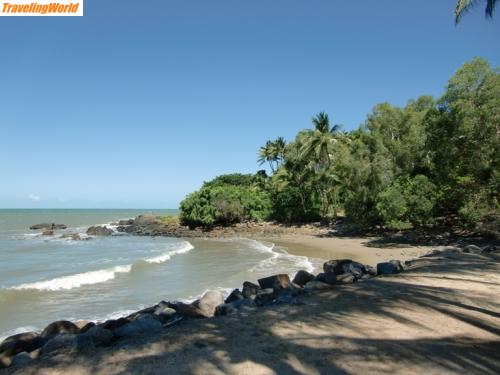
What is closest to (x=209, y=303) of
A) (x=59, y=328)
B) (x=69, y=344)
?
(x=59, y=328)

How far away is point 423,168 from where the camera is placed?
81.2 ft

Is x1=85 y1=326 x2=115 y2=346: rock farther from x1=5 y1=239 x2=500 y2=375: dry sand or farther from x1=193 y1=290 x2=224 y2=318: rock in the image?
x1=193 y1=290 x2=224 y2=318: rock

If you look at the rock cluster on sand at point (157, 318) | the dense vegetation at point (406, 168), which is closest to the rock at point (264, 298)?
the rock cluster on sand at point (157, 318)

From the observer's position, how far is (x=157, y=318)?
7328 millimetres

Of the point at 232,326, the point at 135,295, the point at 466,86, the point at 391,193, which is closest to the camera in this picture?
the point at 232,326

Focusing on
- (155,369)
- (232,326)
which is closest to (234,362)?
(155,369)

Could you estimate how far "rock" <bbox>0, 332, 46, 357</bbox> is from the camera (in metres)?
6.07

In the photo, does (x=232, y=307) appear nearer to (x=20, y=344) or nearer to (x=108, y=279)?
(x=20, y=344)

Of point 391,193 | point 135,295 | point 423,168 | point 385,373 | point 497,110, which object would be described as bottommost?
point 135,295

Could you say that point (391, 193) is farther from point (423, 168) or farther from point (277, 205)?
point (277, 205)

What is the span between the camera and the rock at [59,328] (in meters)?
7.00

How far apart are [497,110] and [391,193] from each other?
7.04 metres

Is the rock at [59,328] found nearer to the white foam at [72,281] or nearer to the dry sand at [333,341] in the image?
the dry sand at [333,341]

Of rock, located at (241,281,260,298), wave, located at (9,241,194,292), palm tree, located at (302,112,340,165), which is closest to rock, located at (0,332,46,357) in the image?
rock, located at (241,281,260,298)
